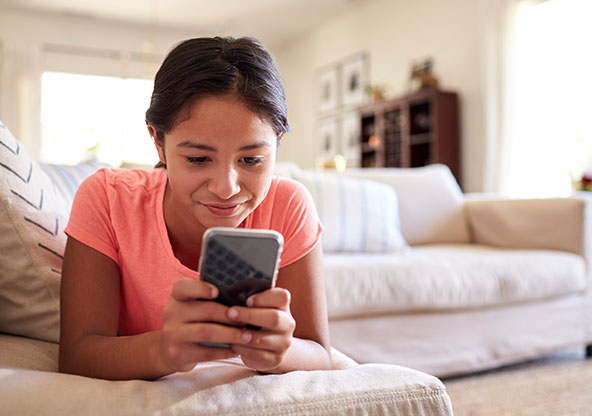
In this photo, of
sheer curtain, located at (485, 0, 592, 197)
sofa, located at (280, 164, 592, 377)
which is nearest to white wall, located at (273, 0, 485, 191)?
sheer curtain, located at (485, 0, 592, 197)

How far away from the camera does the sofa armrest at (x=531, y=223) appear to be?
2500 millimetres

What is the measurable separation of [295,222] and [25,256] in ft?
1.46

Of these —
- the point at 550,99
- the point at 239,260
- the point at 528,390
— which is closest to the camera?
the point at 239,260

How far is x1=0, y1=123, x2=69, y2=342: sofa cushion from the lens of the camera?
2.93 ft

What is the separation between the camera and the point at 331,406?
0.62 meters

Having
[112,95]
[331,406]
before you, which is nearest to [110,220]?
[331,406]

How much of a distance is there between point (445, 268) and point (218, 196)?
1541 millimetres

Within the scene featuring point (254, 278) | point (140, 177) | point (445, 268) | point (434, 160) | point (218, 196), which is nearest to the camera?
point (254, 278)

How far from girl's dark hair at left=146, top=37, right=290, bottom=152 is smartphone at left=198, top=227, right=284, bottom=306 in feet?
0.80

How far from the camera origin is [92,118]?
7520mm

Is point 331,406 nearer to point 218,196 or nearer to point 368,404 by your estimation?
point 368,404

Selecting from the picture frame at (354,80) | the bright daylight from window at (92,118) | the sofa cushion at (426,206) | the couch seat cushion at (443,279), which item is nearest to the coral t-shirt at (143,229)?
the couch seat cushion at (443,279)

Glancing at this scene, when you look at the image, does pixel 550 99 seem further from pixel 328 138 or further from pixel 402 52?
pixel 328 138

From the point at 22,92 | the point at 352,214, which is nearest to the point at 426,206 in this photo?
the point at 352,214
